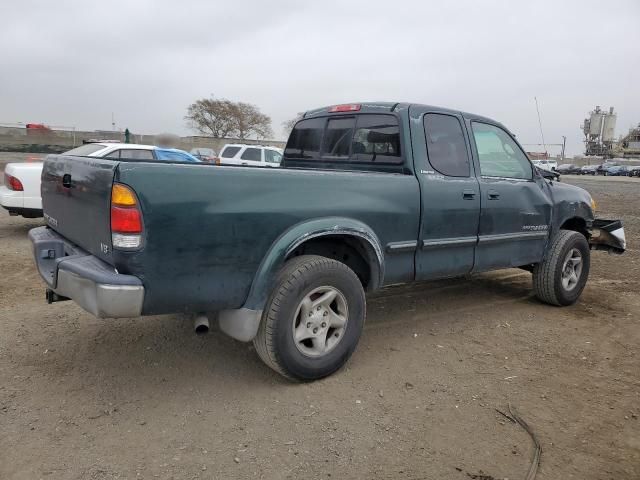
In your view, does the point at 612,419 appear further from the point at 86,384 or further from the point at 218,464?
the point at 86,384

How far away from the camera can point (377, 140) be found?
434cm

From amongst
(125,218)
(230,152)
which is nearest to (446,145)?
(125,218)

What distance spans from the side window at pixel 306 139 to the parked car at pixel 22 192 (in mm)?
4577

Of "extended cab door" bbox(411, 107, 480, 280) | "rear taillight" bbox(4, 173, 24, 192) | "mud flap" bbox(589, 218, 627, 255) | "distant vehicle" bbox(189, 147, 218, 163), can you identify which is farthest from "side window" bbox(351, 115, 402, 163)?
"distant vehicle" bbox(189, 147, 218, 163)

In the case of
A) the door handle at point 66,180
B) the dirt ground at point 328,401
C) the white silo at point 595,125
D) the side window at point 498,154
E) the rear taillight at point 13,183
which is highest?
the white silo at point 595,125

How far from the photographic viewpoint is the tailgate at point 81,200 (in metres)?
2.87

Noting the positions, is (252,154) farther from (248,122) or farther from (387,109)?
(248,122)

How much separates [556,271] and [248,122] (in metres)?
59.2

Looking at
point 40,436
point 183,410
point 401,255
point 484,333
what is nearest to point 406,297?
point 484,333

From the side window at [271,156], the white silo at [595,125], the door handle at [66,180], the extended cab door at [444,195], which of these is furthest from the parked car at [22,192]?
the white silo at [595,125]

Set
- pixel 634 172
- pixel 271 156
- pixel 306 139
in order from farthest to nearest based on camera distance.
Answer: pixel 634 172, pixel 271 156, pixel 306 139

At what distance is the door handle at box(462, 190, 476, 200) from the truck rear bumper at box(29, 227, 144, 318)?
271 cm

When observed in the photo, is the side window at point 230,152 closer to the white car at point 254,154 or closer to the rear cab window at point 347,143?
the white car at point 254,154

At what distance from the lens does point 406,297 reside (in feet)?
18.5
